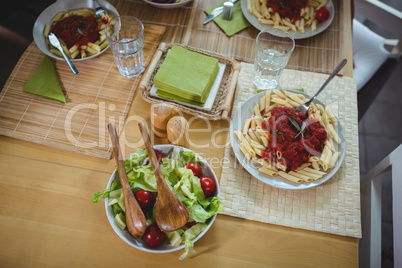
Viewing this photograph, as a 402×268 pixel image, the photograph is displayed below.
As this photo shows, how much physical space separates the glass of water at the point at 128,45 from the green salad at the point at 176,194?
1.39ft

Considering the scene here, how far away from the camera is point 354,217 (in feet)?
3.11

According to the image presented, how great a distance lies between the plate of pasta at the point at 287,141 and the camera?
96cm

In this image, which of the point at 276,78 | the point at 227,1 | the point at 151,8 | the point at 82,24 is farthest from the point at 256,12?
the point at 82,24

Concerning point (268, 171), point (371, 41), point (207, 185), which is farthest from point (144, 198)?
point (371, 41)

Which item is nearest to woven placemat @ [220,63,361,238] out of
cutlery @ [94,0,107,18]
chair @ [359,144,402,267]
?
chair @ [359,144,402,267]

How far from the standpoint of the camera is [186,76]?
1.11 metres

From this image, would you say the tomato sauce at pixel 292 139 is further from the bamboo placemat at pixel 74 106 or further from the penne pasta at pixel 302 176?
the bamboo placemat at pixel 74 106

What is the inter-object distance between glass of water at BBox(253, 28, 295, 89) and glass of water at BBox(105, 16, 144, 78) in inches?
17.7

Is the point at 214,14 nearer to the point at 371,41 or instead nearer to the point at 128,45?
the point at 128,45

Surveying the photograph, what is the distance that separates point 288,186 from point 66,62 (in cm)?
98

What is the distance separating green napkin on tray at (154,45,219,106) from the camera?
3.56 feet

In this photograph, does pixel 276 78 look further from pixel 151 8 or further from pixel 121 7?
pixel 121 7

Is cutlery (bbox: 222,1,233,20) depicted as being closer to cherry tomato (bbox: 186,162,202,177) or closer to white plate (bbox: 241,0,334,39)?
white plate (bbox: 241,0,334,39)

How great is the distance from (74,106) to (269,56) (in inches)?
29.0
